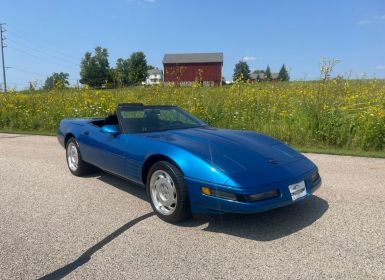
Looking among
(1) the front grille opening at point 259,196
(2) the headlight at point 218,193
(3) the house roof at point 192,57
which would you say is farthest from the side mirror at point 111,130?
(3) the house roof at point 192,57

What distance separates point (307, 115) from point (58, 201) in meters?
6.21

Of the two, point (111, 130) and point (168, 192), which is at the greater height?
point (111, 130)

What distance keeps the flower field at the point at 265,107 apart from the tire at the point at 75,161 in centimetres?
476

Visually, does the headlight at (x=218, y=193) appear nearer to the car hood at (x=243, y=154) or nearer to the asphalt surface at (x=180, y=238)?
the car hood at (x=243, y=154)

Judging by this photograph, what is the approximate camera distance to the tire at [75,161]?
18.4 ft

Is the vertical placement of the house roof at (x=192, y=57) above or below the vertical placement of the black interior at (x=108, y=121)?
above

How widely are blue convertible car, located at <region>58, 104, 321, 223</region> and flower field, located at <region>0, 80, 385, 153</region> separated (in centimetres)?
429

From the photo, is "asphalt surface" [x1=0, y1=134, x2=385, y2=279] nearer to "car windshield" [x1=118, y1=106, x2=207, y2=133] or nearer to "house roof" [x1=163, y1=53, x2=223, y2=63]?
"car windshield" [x1=118, y1=106, x2=207, y2=133]

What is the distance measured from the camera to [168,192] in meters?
3.71

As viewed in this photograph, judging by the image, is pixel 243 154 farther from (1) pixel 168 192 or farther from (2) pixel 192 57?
(2) pixel 192 57

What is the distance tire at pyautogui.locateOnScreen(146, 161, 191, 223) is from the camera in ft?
11.5

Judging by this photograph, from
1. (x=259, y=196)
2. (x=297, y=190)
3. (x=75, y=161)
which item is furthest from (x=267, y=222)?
(x=75, y=161)

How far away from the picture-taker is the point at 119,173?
446 centimetres

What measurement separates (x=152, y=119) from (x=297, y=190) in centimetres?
223
